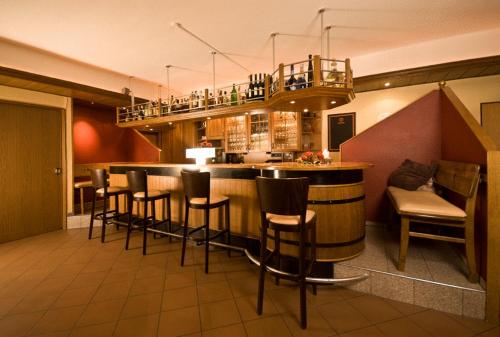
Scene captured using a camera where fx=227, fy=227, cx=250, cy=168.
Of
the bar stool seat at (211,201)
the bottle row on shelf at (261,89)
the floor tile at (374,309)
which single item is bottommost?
the floor tile at (374,309)

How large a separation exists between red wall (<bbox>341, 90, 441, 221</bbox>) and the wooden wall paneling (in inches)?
58.2

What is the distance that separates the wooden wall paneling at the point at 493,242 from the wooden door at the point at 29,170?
19.4 feet

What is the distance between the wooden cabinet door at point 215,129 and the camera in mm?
5504

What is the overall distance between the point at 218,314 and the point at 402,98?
183 inches

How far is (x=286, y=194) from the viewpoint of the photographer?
1646 millimetres

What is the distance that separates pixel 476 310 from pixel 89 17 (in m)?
4.73

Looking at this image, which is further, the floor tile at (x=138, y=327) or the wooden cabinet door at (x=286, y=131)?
the wooden cabinet door at (x=286, y=131)

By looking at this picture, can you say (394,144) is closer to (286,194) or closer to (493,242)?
(493,242)

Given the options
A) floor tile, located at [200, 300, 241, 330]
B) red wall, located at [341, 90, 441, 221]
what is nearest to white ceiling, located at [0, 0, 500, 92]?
red wall, located at [341, 90, 441, 221]

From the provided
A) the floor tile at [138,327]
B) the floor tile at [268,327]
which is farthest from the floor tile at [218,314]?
the floor tile at [138,327]

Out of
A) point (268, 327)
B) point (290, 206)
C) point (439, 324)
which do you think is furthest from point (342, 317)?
point (290, 206)

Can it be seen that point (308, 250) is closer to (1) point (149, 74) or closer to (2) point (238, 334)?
(2) point (238, 334)

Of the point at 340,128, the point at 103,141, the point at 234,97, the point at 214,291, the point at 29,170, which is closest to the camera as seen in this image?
the point at 214,291

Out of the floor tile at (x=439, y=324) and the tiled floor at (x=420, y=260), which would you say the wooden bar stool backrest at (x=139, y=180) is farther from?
the floor tile at (x=439, y=324)
